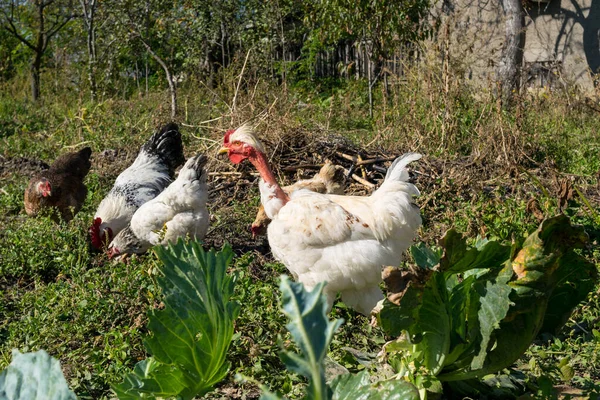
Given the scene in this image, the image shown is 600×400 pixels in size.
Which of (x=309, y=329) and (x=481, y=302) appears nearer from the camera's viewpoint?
(x=309, y=329)

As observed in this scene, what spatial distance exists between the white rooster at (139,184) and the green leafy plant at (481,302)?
343 centimetres

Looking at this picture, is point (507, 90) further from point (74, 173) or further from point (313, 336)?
point (313, 336)

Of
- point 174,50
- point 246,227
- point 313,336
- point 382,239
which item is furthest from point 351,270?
point 174,50

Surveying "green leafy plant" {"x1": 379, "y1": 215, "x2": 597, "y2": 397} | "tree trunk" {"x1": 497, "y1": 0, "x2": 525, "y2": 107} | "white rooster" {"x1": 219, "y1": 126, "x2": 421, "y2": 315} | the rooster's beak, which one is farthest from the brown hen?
"tree trunk" {"x1": 497, "y1": 0, "x2": 525, "y2": 107}

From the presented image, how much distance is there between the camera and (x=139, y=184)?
20.4ft

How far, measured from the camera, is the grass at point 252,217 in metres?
3.43

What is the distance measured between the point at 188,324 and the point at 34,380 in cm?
65

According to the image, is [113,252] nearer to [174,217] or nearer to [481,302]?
[174,217]

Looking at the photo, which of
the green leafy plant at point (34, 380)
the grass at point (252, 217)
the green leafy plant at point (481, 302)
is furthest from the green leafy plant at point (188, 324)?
the grass at point (252, 217)

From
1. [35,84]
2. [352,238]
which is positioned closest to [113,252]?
[352,238]

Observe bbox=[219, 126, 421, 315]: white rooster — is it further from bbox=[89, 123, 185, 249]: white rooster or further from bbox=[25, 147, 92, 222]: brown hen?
bbox=[25, 147, 92, 222]: brown hen

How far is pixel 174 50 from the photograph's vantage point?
13695 mm

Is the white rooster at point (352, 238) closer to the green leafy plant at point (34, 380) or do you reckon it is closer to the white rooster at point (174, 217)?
the white rooster at point (174, 217)

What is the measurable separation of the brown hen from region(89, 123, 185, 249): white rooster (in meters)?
0.36
